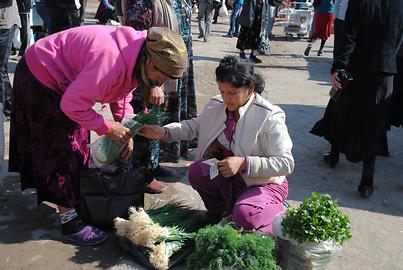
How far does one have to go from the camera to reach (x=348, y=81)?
388 cm

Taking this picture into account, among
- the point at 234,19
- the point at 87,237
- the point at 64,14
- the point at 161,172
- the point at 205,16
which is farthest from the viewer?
the point at 234,19

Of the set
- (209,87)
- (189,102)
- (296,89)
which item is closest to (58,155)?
(189,102)

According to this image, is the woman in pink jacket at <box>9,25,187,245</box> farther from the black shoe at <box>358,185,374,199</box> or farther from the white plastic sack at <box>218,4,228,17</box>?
the white plastic sack at <box>218,4,228,17</box>

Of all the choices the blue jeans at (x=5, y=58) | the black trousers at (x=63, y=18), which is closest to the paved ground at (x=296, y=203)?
the blue jeans at (x=5, y=58)

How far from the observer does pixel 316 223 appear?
97.5 inches

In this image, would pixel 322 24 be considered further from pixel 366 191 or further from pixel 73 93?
pixel 73 93

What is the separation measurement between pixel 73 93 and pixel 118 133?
0.36m

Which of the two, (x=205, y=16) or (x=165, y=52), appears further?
(x=205, y=16)

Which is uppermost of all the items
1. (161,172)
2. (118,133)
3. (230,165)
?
(118,133)

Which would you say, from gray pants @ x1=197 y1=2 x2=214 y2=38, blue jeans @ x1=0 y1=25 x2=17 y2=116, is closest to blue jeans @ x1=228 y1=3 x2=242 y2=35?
gray pants @ x1=197 y1=2 x2=214 y2=38

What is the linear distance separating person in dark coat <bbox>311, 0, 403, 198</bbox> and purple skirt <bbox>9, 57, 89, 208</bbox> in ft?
7.06

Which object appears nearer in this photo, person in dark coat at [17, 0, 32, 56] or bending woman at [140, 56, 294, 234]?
bending woman at [140, 56, 294, 234]

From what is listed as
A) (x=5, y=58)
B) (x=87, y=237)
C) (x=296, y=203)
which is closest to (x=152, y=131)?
(x=87, y=237)

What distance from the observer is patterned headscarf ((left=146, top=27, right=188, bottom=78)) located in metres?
2.52
